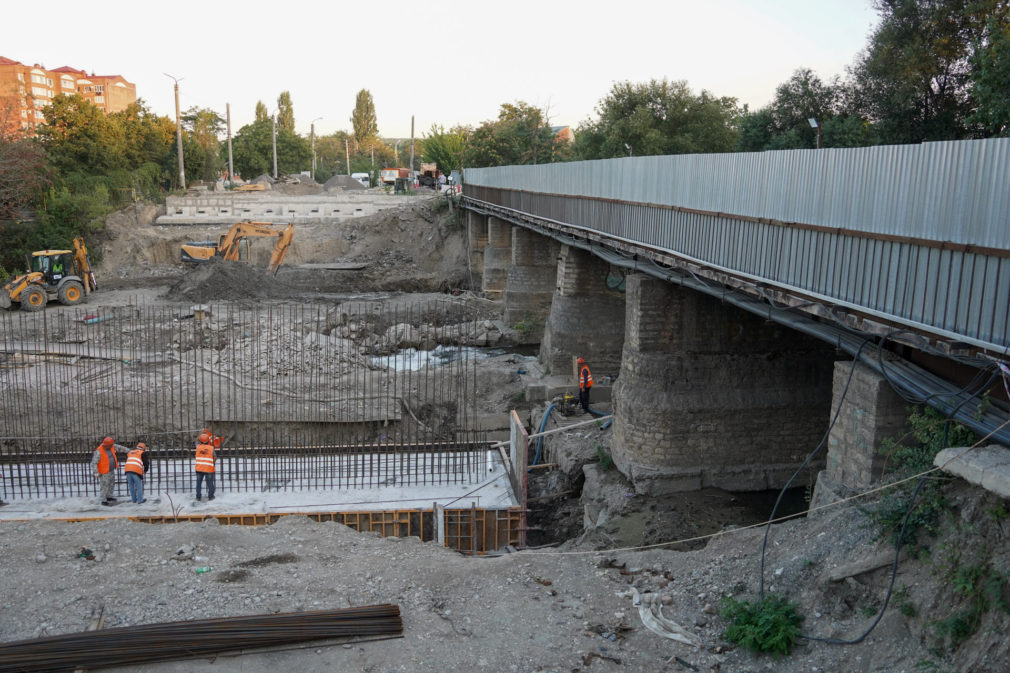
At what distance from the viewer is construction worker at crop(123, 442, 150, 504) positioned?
13.6 m

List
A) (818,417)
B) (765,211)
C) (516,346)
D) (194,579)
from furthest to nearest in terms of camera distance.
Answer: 1. (516,346)
2. (818,417)
3. (765,211)
4. (194,579)

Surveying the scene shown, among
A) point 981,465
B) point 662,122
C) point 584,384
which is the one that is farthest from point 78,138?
point 981,465

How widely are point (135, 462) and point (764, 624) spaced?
10.6m

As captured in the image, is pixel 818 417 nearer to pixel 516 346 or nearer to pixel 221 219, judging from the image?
pixel 516 346

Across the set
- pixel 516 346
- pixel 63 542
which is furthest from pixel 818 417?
pixel 516 346

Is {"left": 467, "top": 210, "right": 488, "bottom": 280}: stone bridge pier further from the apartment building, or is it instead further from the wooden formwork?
the apartment building

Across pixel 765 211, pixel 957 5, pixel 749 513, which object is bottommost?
pixel 749 513

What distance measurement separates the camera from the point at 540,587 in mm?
9055

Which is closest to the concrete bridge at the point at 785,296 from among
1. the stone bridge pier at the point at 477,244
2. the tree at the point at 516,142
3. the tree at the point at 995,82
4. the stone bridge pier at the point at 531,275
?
the stone bridge pier at the point at 531,275

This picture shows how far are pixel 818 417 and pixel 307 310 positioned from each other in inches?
809

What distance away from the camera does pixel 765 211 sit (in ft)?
33.9

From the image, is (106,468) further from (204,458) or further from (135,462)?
(204,458)

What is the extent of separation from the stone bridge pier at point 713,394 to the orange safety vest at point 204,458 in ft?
23.7

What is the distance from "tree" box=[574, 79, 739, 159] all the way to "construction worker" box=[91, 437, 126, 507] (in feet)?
104
